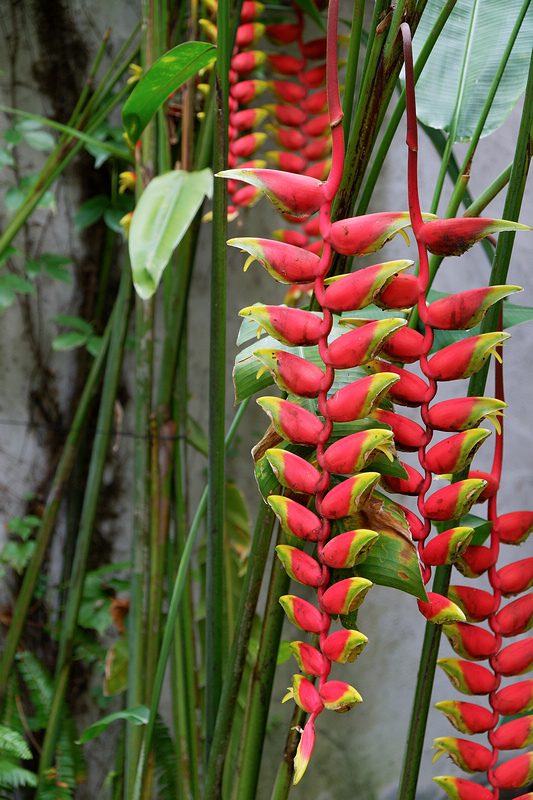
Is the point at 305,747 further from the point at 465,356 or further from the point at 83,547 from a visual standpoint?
the point at 83,547

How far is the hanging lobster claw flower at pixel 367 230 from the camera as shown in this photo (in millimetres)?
237

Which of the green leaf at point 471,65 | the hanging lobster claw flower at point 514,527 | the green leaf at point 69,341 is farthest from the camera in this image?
the green leaf at point 69,341

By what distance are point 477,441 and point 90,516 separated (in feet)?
2.09

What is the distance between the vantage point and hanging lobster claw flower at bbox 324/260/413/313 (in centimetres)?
23

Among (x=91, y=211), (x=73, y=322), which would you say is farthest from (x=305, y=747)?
(x=91, y=211)

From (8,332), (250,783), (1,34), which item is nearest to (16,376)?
(8,332)

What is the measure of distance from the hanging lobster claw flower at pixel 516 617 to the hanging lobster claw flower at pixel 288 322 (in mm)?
178

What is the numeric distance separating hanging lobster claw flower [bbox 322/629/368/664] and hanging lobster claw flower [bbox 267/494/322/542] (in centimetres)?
4

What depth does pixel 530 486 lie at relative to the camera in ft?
3.34

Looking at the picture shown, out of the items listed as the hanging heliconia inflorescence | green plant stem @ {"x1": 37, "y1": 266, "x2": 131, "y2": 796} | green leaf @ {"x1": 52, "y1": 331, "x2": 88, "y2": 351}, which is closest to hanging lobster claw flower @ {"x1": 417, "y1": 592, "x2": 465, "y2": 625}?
the hanging heliconia inflorescence

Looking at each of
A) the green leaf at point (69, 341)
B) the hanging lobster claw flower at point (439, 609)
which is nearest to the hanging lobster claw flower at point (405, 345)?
the hanging lobster claw flower at point (439, 609)

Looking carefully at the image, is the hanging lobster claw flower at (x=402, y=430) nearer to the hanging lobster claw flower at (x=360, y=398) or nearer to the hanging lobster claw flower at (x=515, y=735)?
the hanging lobster claw flower at (x=360, y=398)

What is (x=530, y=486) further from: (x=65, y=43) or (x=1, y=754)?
(x=65, y=43)

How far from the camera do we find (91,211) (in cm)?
101
